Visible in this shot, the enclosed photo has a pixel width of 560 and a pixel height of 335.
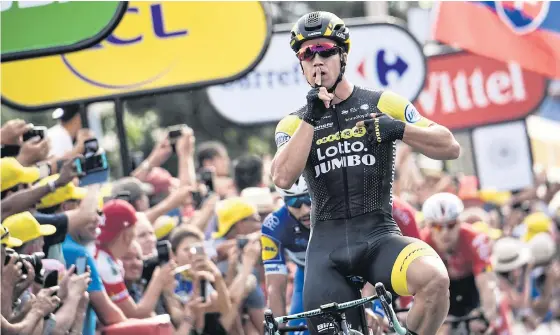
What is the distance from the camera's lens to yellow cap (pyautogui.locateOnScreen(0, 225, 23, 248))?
817 centimetres

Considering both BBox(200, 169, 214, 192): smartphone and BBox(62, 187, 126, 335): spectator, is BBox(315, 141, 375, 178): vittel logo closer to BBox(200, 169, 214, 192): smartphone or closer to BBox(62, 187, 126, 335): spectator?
BBox(62, 187, 126, 335): spectator

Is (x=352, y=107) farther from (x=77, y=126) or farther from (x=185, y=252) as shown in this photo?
(x=77, y=126)

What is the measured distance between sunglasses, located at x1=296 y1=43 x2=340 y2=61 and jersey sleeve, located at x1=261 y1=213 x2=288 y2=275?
237 cm

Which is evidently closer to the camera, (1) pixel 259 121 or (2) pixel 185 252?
(2) pixel 185 252

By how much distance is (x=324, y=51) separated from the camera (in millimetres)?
7738

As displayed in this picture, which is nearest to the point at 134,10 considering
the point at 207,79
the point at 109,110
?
the point at 207,79

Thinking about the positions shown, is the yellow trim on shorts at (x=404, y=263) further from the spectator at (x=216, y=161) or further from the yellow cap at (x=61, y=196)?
the spectator at (x=216, y=161)

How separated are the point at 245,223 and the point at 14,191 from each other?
323 cm

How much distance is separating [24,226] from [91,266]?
804mm

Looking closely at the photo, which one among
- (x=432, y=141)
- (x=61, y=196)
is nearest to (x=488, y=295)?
(x=61, y=196)

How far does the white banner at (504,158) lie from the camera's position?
20609 millimetres

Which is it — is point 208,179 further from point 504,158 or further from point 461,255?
point 504,158

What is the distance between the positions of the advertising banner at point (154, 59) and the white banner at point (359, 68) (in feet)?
12.2

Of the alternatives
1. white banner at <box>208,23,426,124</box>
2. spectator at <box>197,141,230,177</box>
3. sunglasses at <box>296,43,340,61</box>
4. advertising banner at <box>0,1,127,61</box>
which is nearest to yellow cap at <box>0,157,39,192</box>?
advertising banner at <box>0,1,127,61</box>
